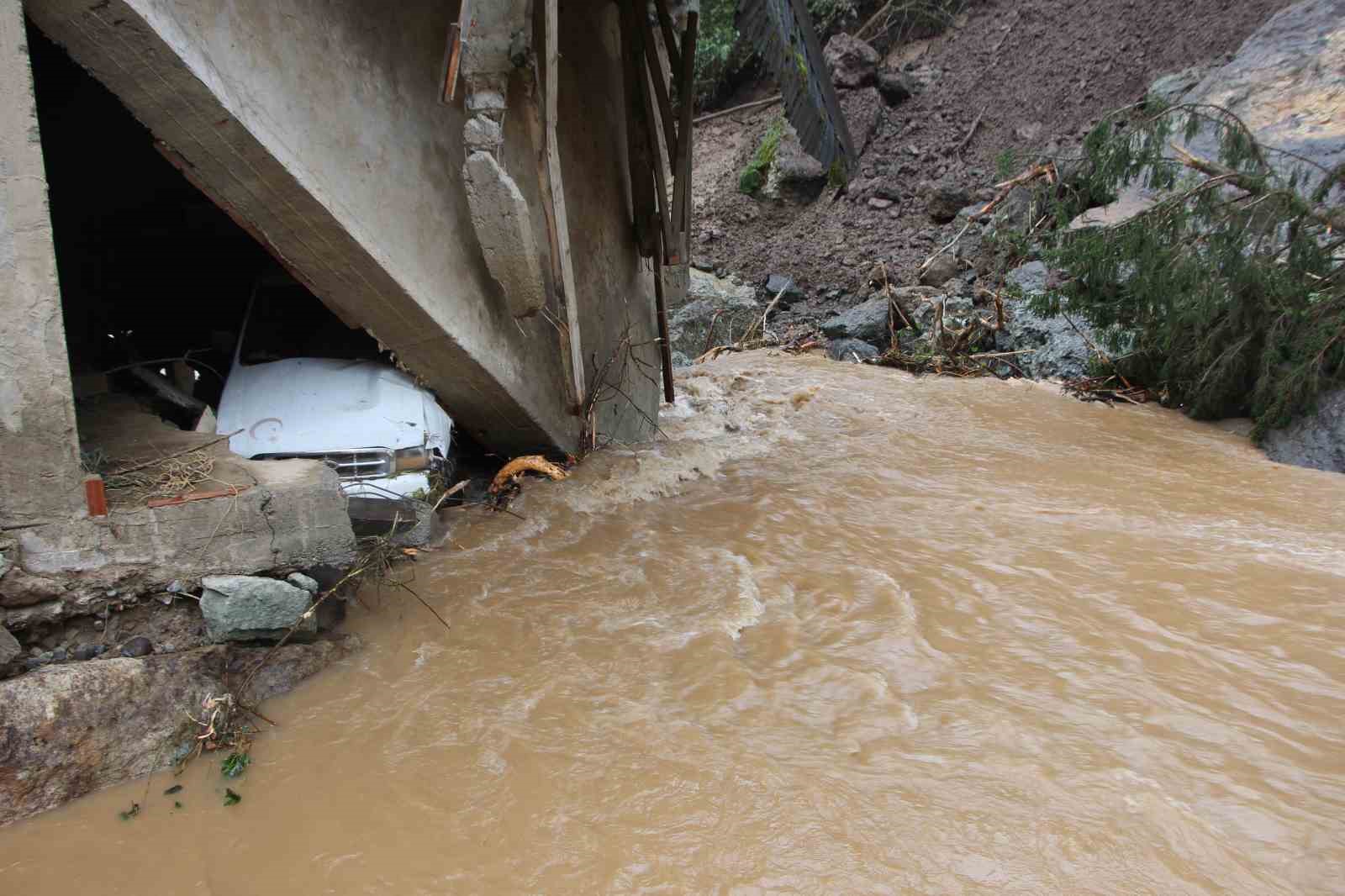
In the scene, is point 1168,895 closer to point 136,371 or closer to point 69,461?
point 69,461

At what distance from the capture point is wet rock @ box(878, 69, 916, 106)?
1605cm

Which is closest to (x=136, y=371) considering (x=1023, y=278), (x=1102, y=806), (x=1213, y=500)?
(x=1102, y=806)

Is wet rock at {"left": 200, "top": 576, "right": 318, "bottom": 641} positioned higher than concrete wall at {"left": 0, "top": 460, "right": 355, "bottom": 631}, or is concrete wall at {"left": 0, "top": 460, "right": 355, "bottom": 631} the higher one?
concrete wall at {"left": 0, "top": 460, "right": 355, "bottom": 631}

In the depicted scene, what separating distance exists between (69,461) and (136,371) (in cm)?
200

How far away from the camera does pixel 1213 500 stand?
5422 mm

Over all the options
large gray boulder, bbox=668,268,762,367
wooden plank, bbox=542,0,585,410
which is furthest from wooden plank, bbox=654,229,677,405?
large gray boulder, bbox=668,268,762,367

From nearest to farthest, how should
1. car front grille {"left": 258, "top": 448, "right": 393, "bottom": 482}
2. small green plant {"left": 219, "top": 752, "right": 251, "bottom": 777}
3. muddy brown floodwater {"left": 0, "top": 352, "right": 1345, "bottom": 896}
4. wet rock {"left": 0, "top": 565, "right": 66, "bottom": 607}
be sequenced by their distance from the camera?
muddy brown floodwater {"left": 0, "top": 352, "right": 1345, "bottom": 896} < small green plant {"left": 219, "top": 752, "right": 251, "bottom": 777} < wet rock {"left": 0, "top": 565, "right": 66, "bottom": 607} < car front grille {"left": 258, "top": 448, "right": 393, "bottom": 482}

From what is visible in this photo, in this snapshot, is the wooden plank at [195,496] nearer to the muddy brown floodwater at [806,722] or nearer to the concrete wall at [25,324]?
the concrete wall at [25,324]

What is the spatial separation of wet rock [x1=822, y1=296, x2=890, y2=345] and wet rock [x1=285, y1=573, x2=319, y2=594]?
904cm

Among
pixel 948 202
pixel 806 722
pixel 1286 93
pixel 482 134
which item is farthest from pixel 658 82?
pixel 948 202

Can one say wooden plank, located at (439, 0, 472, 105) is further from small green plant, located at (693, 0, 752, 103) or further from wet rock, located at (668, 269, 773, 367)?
small green plant, located at (693, 0, 752, 103)

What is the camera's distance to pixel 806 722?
289cm

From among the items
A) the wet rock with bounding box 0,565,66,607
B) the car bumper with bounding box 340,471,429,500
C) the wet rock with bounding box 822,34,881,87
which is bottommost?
the car bumper with bounding box 340,471,429,500

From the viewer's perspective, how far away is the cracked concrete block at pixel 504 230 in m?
4.37
